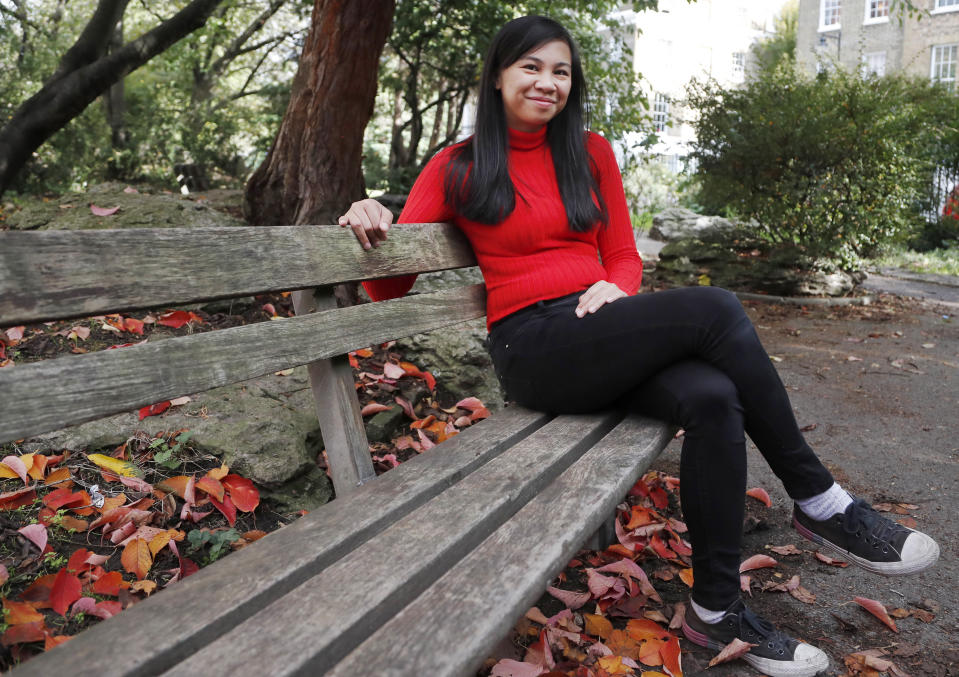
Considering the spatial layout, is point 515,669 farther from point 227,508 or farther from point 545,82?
point 545,82

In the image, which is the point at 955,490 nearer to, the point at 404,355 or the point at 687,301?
the point at 687,301

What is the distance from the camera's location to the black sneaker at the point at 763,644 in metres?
1.87

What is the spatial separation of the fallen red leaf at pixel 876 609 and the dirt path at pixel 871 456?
2cm

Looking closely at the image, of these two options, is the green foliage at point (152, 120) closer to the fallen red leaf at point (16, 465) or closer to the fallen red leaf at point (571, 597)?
the fallen red leaf at point (16, 465)

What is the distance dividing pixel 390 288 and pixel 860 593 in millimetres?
1759

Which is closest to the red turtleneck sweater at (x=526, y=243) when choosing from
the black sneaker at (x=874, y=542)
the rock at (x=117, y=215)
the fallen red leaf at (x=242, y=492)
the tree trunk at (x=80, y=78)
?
the fallen red leaf at (x=242, y=492)

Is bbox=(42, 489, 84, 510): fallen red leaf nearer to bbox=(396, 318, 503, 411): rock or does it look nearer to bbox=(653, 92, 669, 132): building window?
bbox=(396, 318, 503, 411): rock

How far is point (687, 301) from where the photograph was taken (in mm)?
2084

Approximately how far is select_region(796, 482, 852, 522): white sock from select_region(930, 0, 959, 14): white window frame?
25942 millimetres

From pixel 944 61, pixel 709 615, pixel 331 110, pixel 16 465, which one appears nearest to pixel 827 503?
pixel 709 615

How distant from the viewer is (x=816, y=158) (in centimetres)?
753

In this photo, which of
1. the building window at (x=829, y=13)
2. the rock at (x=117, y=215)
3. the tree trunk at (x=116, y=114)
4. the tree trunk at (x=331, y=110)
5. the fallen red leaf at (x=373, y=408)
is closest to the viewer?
the fallen red leaf at (x=373, y=408)

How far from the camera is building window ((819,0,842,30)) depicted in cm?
2619

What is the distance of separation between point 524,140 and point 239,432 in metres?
1.39
